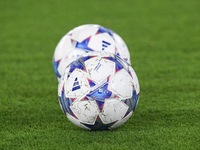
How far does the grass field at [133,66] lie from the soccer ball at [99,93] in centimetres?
20

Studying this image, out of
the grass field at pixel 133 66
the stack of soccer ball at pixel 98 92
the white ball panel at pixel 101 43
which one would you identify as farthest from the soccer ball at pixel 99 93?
the white ball panel at pixel 101 43

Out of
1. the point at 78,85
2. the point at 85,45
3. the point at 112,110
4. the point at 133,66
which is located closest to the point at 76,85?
the point at 78,85

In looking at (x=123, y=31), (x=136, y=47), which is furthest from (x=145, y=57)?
(x=123, y=31)

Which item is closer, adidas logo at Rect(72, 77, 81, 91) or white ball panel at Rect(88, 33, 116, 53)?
adidas logo at Rect(72, 77, 81, 91)

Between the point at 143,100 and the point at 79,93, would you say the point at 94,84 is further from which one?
the point at 143,100

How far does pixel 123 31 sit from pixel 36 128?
5.65 meters

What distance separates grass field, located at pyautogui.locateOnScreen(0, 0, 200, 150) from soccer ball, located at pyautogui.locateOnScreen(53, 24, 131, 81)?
0.61m

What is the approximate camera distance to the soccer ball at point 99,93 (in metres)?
3.83

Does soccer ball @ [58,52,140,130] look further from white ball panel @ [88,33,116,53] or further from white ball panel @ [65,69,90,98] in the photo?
white ball panel @ [88,33,116,53]

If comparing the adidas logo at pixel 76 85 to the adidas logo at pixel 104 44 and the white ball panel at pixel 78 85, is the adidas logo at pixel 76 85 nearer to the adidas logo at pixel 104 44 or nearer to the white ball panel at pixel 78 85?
the white ball panel at pixel 78 85

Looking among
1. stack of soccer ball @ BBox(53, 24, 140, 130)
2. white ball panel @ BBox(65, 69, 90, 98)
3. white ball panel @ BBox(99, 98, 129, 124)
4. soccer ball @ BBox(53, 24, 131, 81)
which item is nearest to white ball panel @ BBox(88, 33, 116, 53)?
soccer ball @ BBox(53, 24, 131, 81)

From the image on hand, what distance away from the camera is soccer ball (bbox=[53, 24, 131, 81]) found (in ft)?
16.5

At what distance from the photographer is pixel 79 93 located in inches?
152

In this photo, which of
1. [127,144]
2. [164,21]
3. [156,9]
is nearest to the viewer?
[127,144]
